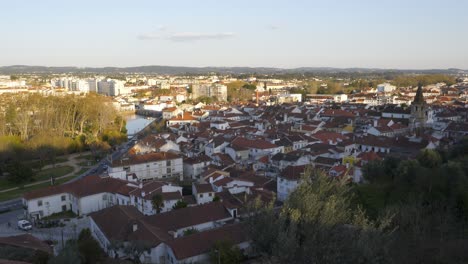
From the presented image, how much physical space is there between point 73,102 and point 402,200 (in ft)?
103

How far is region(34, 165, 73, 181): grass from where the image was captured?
79.0 feet

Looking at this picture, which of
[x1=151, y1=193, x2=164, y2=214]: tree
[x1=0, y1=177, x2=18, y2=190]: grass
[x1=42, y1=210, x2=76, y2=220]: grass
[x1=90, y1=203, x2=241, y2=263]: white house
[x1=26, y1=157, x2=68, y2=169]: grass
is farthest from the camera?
[x1=26, y1=157, x2=68, y2=169]: grass

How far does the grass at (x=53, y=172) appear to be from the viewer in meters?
24.1

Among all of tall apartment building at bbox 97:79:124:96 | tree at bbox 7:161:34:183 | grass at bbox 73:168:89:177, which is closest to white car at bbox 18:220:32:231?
tree at bbox 7:161:34:183

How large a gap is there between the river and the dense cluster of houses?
985 centimetres

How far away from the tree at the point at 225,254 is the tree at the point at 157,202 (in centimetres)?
540

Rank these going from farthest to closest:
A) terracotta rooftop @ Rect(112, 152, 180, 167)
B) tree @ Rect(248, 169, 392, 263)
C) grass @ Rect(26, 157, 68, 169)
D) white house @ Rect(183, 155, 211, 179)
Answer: grass @ Rect(26, 157, 68, 169)
white house @ Rect(183, 155, 211, 179)
terracotta rooftop @ Rect(112, 152, 180, 167)
tree @ Rect(248, 169, 392, 263)

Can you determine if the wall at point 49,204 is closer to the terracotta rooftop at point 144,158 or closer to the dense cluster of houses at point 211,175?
the dense cluster of houses at point 211,175

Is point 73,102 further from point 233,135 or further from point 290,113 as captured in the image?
point 290,113

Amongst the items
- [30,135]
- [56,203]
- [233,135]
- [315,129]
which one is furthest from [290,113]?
[56,203]

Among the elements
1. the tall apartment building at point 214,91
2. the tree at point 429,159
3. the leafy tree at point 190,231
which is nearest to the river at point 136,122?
the tall apartment building at point 214,91

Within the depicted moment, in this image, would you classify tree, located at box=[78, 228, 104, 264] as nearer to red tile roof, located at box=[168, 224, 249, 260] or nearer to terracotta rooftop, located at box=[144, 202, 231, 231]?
red tile roof, located at box=[168, 224, 249, 260]

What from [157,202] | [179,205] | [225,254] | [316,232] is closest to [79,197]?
[157,202]

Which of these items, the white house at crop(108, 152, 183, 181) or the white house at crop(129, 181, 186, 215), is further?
the white house at crop(108, 152, 183, 181)
